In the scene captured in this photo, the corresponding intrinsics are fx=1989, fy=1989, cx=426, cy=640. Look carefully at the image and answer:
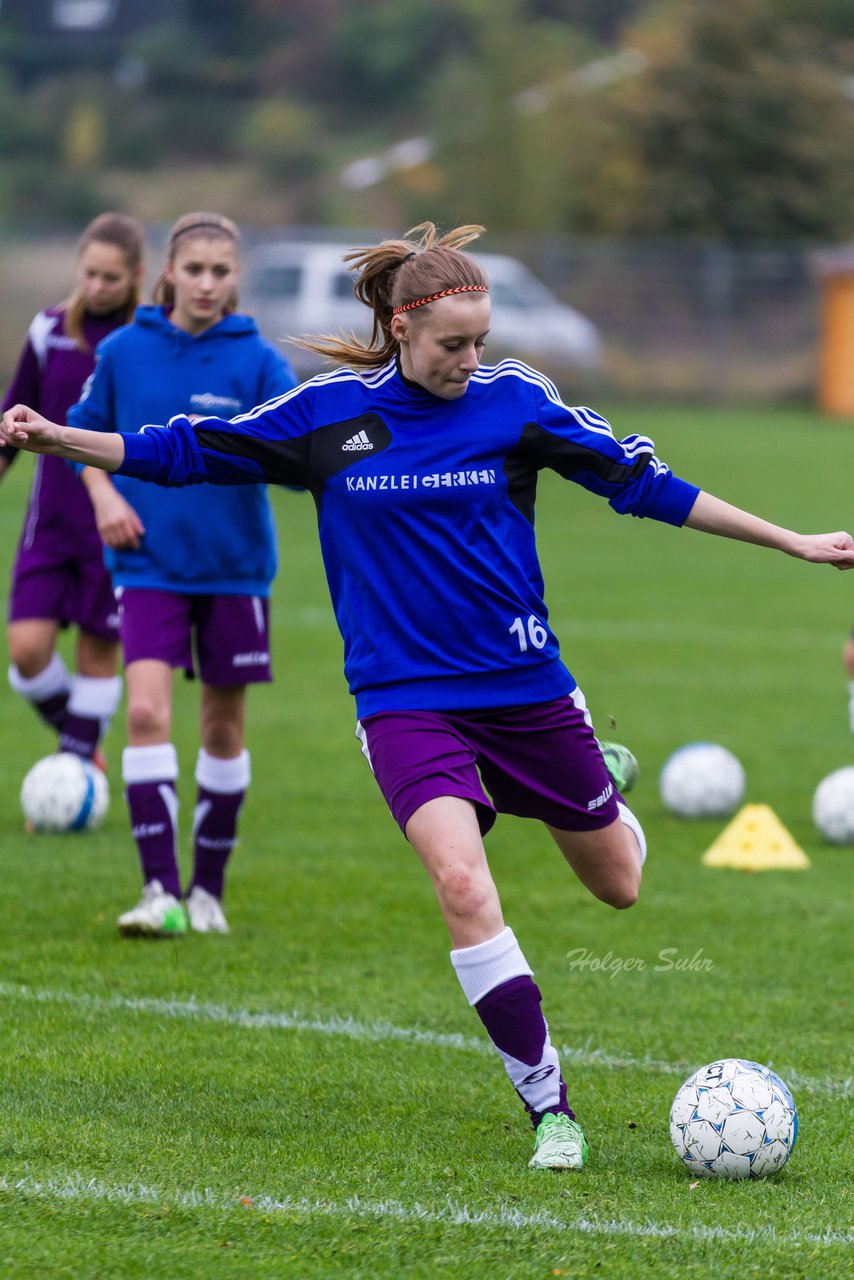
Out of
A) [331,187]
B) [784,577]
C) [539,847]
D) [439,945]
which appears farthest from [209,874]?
[331,187]

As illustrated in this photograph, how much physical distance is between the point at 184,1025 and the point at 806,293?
117ft

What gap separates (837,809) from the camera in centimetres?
840

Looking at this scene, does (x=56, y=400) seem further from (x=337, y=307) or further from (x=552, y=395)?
(x=337, y=307)

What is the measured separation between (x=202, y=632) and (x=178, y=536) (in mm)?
346

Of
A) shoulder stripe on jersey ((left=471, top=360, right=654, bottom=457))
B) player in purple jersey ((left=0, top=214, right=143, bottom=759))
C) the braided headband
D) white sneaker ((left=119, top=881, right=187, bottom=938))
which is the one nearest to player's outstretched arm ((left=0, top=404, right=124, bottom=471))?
the braided headband

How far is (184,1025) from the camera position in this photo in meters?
5.61

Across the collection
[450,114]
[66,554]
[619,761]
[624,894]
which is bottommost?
[624,894]

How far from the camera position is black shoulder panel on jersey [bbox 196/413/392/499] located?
4.74 metres

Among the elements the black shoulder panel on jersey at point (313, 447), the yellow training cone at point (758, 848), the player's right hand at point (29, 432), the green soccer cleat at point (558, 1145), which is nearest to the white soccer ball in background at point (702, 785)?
the yellow training cone at point (758, 848)

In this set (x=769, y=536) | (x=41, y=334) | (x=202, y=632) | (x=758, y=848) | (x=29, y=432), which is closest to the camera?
(x=29, y=432)

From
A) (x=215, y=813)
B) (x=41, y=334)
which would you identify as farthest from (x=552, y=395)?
(x=41, y=334)

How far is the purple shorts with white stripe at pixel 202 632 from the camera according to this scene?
21.5ft

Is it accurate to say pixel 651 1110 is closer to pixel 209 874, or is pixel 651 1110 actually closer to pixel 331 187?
pixel 209 874

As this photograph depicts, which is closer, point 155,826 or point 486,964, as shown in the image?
point 486,964
